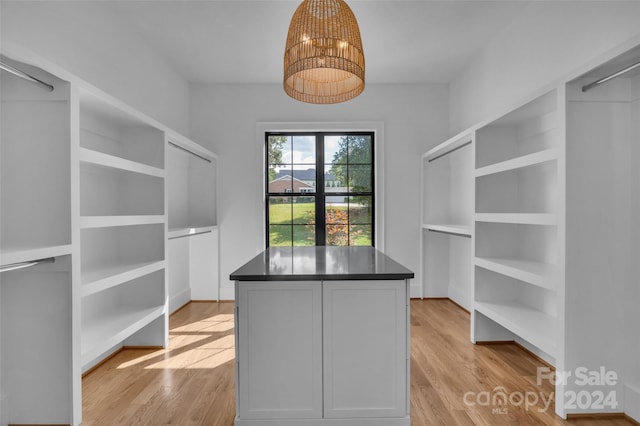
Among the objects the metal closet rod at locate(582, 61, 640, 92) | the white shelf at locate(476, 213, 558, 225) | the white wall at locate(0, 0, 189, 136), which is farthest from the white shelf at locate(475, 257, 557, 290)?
the white wall at locate(0, 0, 189, 136)

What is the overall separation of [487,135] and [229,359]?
114 inches

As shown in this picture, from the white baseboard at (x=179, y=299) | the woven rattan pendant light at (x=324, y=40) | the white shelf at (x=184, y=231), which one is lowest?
the white baseboard at (x=179, y=299)

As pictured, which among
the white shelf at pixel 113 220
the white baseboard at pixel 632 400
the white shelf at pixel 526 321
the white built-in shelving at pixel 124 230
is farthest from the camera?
the white built-in shelving at pixel 124 230

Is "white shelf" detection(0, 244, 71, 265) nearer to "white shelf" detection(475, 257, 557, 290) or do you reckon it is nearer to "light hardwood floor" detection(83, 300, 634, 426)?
"light hardwood floor" detection(83, 300, 634, 426)

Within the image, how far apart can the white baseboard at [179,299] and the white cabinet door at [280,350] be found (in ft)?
8.75

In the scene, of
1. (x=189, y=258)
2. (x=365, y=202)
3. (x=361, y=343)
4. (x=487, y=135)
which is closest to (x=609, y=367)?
(x=361, y=343)

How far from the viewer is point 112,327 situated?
2.48 meters

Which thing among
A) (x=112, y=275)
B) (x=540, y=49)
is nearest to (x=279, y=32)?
(x=540, y=49)

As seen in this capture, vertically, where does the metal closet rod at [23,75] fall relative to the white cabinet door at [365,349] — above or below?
above

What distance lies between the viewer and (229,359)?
2779 millimetres

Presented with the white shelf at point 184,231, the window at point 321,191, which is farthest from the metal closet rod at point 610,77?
the white shelf at point 184,231

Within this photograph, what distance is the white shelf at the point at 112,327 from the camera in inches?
84.0

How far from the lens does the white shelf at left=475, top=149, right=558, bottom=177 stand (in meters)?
2.09

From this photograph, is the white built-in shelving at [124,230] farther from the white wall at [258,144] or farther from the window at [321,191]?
the window at [321,191]
